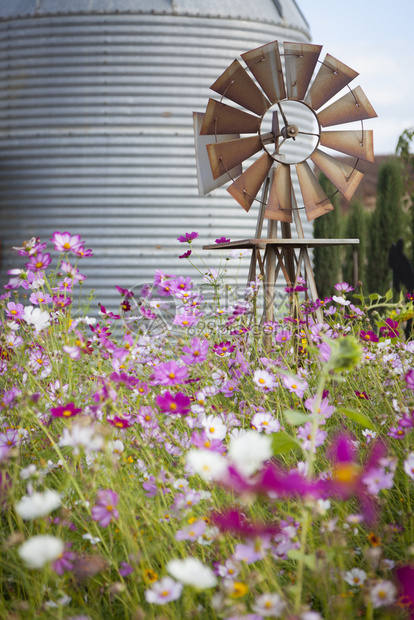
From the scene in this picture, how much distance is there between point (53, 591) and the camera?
1.10 m

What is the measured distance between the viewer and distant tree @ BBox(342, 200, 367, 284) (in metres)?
9.88

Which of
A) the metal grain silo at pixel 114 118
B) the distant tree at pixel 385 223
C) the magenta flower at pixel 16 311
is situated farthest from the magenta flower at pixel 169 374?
the distant tree at pixel 385 223

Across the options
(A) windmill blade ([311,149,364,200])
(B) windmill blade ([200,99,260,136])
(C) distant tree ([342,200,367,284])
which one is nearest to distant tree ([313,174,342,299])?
(C) distant tree ([342,200,367,284])

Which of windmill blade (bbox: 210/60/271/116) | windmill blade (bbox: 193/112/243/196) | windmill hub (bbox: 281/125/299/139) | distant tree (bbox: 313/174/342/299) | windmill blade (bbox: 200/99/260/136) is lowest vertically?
distant tree (bbox: 313/174/342/299)

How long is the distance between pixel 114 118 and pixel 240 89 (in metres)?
2.68

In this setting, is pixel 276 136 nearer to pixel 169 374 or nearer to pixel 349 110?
pixel 349 110

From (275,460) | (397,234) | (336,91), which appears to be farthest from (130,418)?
(397,234)

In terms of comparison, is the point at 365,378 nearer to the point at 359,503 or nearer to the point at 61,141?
the point at 359,503

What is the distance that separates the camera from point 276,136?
11.1ft

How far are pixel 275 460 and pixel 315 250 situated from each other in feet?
24.4

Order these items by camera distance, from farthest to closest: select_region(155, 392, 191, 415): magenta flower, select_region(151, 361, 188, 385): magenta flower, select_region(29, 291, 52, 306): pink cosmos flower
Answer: select_region(29, 291, 52, 306): pink cosmos flower, select_region(151, 361, 188, 385): magenta flower, select_region(155, 392, 191, 415): magenta flower

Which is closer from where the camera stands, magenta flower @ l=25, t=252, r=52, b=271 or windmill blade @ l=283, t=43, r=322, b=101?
magenta flower @ l=25, t=252, r=52, b=271

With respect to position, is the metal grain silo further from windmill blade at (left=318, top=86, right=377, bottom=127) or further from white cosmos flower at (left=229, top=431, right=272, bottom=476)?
white cosmos flower at (left=229, top=431, right=272, bottom=476)

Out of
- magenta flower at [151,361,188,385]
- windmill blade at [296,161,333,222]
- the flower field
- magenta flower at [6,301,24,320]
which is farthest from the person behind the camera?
windmill blade at [296,161,333,222]
